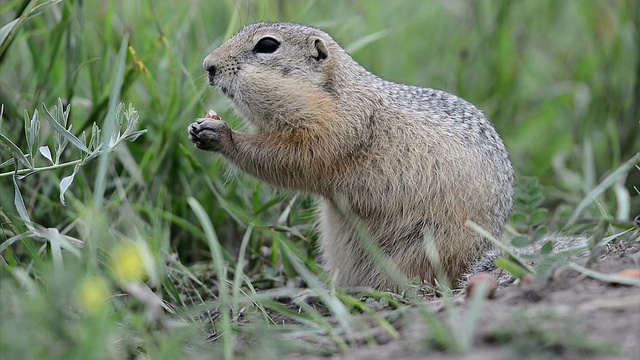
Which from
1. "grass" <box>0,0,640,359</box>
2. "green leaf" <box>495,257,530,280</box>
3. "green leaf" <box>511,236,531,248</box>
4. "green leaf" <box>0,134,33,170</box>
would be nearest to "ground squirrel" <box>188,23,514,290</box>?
"grass" <box>0,0,640,359</box>

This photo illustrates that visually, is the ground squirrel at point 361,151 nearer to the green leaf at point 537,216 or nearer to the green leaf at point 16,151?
the green leaf at point 537,216

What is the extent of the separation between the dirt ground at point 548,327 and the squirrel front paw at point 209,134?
162cm

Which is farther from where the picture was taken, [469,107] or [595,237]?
[469,107]

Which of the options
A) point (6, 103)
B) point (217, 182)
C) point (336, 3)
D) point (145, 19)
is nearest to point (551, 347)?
point (217, 182)

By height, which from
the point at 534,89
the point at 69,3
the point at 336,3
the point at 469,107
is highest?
the point at 69,3

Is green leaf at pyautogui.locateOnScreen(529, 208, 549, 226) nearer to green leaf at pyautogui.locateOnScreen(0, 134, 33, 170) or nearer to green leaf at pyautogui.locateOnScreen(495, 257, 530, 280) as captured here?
green leaf at pyautogui.locateOnScreen(495, 257, 530, 280)

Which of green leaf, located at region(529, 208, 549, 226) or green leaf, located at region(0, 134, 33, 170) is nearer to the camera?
green leaf, located at region(0, 134, 33, 170)

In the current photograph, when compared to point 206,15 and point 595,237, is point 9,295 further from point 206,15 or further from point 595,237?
point 206,15

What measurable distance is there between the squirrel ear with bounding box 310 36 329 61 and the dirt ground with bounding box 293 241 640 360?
172 cm

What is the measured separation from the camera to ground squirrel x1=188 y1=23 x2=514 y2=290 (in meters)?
4.16

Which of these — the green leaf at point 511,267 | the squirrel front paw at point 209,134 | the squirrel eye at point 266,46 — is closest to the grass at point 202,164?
the squirrel front paw at point 209,134

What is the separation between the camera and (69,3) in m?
4.36

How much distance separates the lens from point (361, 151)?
4242 millimetres

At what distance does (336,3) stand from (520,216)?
343 centimetres
